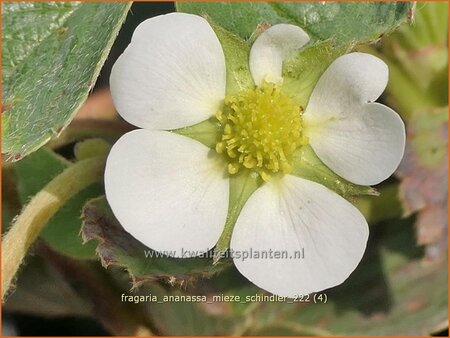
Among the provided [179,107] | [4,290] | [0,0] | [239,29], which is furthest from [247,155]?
[0,0]

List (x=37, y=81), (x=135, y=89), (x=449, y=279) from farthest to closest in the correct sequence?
(x=449, y=279) → (x=37, y=81) → (x=135, y=89)

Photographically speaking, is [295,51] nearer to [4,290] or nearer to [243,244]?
[243,244]

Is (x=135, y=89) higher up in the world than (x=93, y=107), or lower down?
higher up

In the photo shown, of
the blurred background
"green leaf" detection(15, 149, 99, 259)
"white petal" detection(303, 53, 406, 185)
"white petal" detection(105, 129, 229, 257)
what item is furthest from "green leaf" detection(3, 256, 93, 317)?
"white petal" detection(303, 53, 406, 185)

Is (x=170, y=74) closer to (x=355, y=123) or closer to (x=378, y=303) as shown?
(x=355, y=123)

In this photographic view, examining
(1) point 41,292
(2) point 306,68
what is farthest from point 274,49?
(1) point 41,292

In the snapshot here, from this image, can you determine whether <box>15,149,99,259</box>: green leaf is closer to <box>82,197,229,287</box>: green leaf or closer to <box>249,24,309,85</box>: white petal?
<box>82,197,229,287</box>: green leaf
